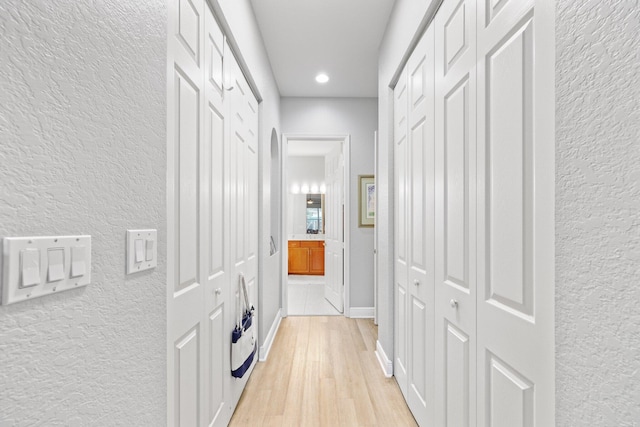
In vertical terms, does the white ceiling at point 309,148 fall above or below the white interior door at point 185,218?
above

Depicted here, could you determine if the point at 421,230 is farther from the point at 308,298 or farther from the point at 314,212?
the point at 314,212

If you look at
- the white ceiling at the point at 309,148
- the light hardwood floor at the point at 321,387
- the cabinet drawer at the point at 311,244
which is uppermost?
the white ceiling at the point at 309,148

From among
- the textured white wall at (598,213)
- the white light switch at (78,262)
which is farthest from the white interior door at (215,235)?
the textured white wall at (598,213)

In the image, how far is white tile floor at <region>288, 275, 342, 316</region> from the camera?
4324 millimetres

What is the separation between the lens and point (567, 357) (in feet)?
2.48

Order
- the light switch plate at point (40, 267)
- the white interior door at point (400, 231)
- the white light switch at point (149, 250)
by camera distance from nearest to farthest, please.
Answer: the light switch plate at point (40, 267) → the white light switch at point (149, 250) → the white interior door at point (400, 231)

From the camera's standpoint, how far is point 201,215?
57.1 inches

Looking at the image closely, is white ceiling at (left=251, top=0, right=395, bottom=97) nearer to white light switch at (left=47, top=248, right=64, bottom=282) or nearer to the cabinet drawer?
white light switch at (left=47, top=248, right=64, bottom=282)

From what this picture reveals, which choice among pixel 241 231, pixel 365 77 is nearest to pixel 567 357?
pixel 241 231

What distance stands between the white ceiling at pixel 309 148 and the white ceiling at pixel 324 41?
254cm

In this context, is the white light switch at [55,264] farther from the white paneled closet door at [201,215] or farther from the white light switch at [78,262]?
the white paneled closet door at [201,215]

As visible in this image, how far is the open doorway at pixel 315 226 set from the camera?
4125mm

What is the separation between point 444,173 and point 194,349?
133 cm

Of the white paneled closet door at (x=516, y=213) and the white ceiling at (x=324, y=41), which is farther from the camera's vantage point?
the white ceiling at (x=324, y=41)
